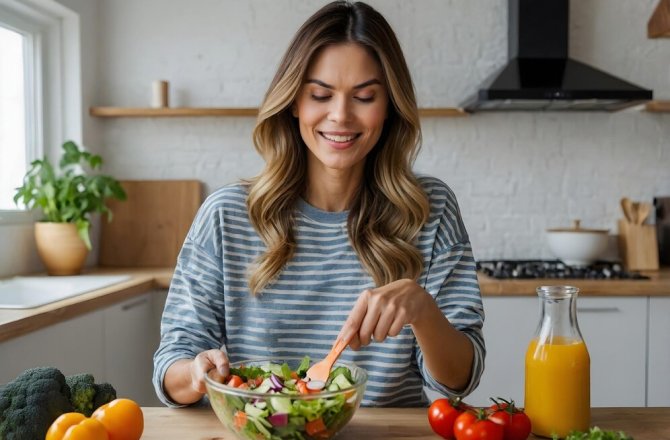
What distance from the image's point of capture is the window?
2.83 metres

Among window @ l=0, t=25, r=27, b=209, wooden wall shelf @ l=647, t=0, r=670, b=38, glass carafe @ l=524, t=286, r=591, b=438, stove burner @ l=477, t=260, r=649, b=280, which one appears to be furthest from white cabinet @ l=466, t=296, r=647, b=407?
window @ l=0, t=25, r=27, b=209

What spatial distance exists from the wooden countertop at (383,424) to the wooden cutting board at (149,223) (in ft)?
6.97

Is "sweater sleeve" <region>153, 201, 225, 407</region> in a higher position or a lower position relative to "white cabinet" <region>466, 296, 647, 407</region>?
higher

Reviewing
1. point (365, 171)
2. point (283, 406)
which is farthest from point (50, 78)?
point (283, 406)

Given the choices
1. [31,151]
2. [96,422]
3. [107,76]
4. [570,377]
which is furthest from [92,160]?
[570,377]

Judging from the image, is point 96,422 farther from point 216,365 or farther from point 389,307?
point 389,307

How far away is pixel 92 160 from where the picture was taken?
9.55 ft

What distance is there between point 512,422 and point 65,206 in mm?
2273

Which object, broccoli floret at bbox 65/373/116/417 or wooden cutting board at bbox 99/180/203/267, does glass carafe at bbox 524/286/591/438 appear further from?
wooden cutting board at bbox 99/180/203/267

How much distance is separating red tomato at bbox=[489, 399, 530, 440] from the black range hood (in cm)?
203

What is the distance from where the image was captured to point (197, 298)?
4.83 ft

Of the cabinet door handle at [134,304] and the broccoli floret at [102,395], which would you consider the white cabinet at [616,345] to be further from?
the broccoli floret at [102,395]

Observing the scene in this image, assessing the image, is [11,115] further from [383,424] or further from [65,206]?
[383,424]

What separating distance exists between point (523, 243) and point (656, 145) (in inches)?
29.3
